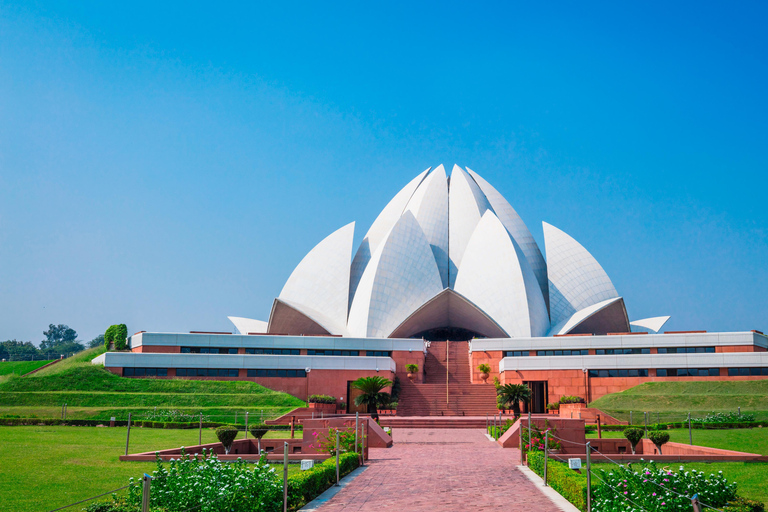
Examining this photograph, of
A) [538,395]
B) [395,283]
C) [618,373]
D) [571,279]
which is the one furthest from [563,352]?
[395,283]

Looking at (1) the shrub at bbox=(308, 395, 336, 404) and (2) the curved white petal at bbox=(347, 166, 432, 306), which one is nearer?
(1) the shrub at bbox=(308, 395, 336, 404)

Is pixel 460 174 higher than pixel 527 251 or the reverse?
higher

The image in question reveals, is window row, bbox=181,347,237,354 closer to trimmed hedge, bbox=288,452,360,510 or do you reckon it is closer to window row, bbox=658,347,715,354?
window row, bbox=658,347,715,354

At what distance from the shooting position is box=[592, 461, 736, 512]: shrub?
19.6ft

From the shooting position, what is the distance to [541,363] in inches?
1168

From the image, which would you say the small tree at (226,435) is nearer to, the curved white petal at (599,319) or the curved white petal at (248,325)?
the curved white petal at (599,319)

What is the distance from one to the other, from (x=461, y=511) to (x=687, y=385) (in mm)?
22932

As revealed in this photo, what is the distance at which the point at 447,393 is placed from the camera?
97.2ft

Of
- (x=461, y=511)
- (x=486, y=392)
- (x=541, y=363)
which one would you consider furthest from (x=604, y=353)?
(x=461, y=511)

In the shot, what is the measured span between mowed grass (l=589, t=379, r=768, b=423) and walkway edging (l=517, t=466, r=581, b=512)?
13.1 m

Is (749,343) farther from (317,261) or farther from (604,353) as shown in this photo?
(317,261)

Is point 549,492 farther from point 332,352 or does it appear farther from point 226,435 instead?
point 332,352

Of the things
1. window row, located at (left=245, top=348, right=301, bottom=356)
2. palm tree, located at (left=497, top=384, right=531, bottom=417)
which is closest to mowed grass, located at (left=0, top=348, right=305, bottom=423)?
window row, located at (left=245, top=348, right=301, bottom=356)

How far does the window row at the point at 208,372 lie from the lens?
1154 inches
